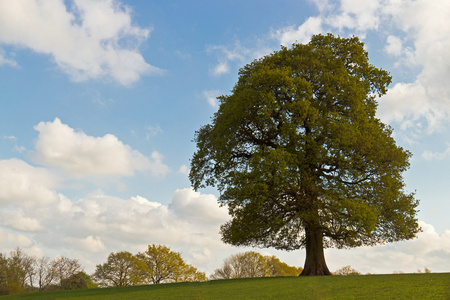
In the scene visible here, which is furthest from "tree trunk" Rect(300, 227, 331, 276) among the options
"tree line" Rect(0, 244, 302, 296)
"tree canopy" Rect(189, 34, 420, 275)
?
"tree line" Rect(0, 244, 302, 296)

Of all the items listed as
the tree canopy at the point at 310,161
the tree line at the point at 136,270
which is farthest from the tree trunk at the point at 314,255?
the tree line at the point at 136,270

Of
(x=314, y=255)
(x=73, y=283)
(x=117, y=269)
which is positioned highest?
(x=314, y=255)

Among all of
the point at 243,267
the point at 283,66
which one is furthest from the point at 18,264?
the point at 283,66

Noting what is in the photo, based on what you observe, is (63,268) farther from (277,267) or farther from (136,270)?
(277,267)

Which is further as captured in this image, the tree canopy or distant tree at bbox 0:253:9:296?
distant tree at bbox 0:253:9:296

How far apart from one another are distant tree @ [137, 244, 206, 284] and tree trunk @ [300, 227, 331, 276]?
4836cm

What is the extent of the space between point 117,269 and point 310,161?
56320 millimetres

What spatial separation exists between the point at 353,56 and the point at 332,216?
12375 millimetres

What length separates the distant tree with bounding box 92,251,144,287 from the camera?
68688 millimetres

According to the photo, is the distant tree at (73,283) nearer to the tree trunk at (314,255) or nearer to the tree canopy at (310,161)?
the tree canopy at (310,161)

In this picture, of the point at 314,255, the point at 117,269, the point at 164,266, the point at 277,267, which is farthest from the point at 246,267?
the point at 314,255

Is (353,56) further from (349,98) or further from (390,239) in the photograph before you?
(390,239)

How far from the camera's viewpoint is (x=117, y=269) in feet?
228

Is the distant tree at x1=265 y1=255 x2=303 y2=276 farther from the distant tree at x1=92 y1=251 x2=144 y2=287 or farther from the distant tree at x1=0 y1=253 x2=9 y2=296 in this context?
the distant tree at x1=0 y1=253 x2=9 y2=296
